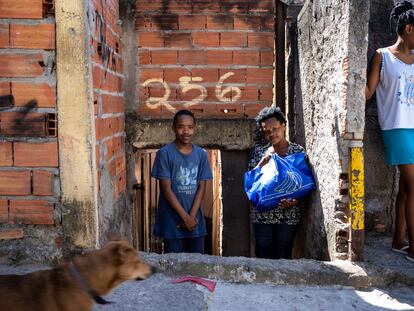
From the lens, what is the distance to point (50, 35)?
3.09 m

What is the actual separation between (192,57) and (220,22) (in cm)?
47

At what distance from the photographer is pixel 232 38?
16.0ft

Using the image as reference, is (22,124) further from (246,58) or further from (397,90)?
(397,90)

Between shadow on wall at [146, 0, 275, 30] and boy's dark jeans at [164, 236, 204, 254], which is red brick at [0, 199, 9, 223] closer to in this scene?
boy's dark jeans at [164, 236, 204, 254]

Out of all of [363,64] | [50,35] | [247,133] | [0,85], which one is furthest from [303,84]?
[0,85]

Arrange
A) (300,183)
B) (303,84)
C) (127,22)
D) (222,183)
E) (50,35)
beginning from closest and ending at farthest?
Answer: (50,35)
(300,183)
(303,84)
(127,22)
(222,183)

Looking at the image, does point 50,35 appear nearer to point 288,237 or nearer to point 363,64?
point 363,64

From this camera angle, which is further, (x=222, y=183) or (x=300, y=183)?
(x=222, y=183)

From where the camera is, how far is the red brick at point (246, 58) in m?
4.89

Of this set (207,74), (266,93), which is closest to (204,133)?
(207,74)

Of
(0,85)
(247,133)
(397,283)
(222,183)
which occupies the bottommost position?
(397,283)

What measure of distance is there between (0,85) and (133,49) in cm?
195

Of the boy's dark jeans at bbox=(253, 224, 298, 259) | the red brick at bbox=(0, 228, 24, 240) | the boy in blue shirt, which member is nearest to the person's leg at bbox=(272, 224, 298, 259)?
the boy's dark jeans at bbox=(253, 224, 298, 259)

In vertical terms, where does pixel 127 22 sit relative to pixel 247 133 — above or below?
above
